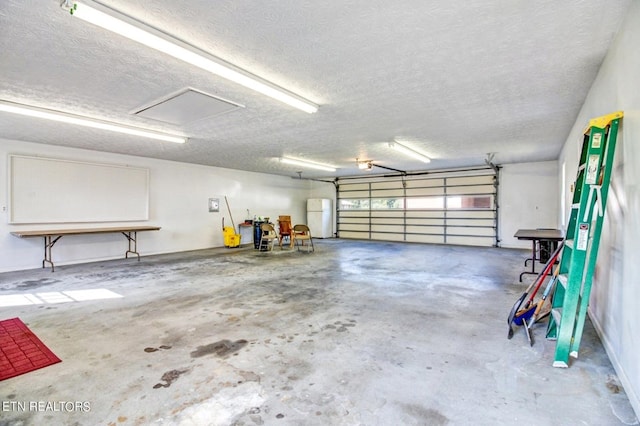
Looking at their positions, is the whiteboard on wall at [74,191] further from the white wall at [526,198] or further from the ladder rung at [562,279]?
the white wall at [526,198]

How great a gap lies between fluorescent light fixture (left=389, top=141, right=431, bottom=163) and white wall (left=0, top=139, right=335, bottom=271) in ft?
18.6

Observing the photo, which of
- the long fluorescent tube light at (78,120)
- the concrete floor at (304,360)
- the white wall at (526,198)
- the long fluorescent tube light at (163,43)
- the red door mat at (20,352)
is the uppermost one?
the long fluorescent tube light at (78,120)

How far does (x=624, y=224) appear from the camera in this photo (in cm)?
220

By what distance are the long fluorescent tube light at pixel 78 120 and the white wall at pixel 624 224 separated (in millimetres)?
5953

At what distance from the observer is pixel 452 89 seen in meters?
3.51

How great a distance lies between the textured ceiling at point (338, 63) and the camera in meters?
2.12

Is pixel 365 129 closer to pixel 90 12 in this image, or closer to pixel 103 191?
pixel 90 12

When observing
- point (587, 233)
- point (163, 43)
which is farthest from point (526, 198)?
point (163, 43)

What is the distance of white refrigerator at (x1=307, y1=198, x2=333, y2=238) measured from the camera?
12523 mm

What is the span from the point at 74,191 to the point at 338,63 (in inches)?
264

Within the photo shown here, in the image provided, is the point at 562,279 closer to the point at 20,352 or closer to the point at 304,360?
the point at 304,360

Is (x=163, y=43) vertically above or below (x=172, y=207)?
above

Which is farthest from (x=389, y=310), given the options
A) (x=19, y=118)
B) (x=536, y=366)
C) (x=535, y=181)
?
(x=535, y=181)

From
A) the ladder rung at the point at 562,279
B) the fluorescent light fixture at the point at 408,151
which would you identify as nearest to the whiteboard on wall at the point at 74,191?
the fluorescent light fixture at the point at 408,151
